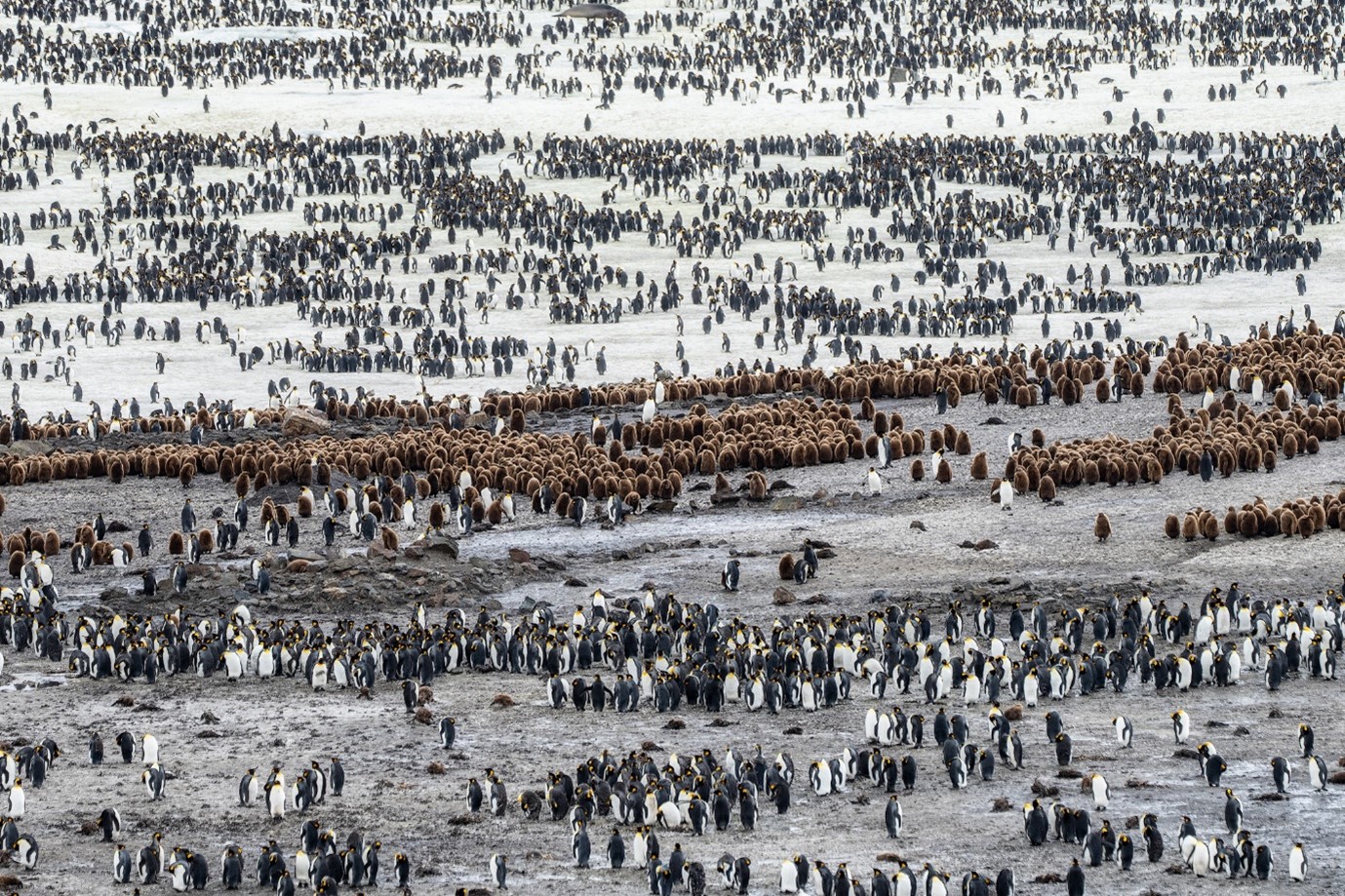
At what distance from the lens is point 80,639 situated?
23.6m

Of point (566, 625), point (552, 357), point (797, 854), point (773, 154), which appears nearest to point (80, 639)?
point (566, 625)

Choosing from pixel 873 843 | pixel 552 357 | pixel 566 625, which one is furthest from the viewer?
pixel 552 357

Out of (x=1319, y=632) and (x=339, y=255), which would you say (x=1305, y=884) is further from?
(x=339, y=255)

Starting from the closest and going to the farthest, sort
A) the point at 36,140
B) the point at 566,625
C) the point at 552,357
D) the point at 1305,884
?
the point at 1305,884 < the point at 566,625 < the point at 552,357 < the point at 36,140

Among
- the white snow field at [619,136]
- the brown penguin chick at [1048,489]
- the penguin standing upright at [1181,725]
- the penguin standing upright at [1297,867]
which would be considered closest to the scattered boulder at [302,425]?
the white snow field at [619,136]

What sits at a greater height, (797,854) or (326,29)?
(326,29)

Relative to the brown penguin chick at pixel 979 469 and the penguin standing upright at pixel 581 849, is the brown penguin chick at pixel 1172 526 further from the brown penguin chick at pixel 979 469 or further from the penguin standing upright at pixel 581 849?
the penguin standing upright at pixel 581 849

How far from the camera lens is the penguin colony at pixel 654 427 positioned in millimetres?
17641

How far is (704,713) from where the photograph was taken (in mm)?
21047

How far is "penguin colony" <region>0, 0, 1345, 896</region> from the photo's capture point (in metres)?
17.6

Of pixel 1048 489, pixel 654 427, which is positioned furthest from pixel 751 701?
pixel 654 427

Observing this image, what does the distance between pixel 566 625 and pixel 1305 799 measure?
926 centimetres

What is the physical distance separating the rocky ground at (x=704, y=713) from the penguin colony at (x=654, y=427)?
0.09 meters

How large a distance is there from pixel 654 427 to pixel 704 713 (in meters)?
15.1
